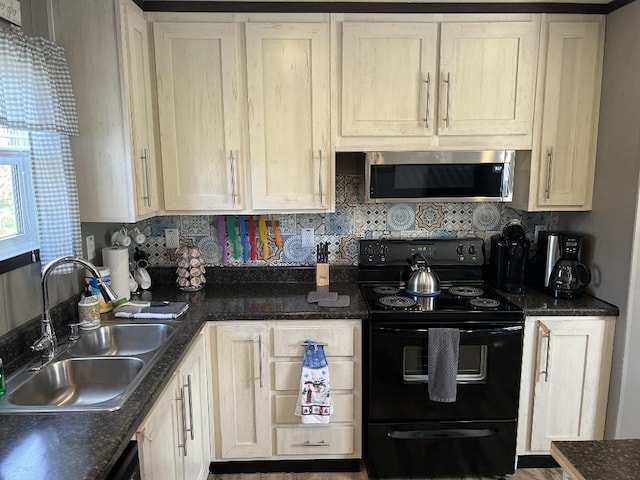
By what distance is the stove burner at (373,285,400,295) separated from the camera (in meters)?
2.47

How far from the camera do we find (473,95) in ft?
7.61

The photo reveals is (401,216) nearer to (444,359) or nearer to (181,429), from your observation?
(444,359)

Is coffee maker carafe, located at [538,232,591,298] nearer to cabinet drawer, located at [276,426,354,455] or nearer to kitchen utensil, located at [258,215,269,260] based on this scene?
cabinet drawer, located at [276,426,354,455]

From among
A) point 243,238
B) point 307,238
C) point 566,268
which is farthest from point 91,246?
point 566,268

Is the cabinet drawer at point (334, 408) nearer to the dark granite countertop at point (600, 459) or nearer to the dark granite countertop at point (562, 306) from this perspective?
the dark granite countertop at point (562, 306)

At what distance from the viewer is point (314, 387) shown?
2191mm

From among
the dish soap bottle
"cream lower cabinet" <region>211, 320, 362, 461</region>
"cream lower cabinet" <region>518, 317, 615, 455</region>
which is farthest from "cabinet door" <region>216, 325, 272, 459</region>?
"cream lower cabinet" <region>518, 317, 615, 455</region>

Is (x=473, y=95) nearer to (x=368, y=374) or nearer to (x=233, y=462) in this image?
(x=368, y=374)

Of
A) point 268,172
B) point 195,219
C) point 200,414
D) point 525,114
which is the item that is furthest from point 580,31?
point 200,414

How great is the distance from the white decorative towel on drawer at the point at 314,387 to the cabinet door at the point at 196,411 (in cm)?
45

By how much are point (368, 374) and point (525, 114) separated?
150 cm

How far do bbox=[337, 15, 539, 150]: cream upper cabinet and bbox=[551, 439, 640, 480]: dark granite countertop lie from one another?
62.3 inches

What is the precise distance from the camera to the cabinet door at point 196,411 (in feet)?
6.12

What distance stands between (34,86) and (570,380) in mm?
2639
